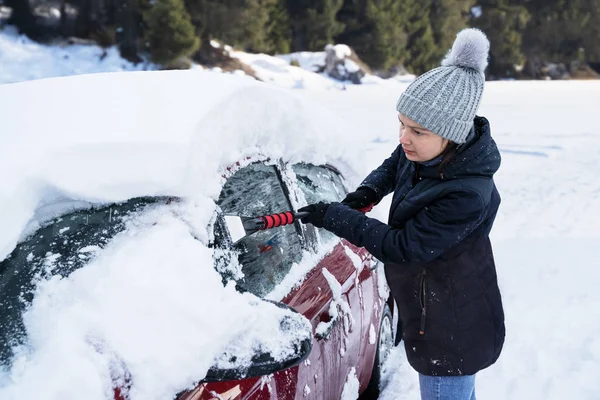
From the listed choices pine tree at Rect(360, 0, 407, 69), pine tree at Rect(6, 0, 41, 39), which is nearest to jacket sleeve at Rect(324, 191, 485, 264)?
pine tree at Rect(6, 0, 41, 39)

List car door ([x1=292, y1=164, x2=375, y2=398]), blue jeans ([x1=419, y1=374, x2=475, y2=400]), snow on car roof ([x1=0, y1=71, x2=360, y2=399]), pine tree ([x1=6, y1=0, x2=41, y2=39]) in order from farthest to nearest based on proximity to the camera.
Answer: pine tree ([x1=6, y1=0, x2=41, y2=39]) → car door ([x1=292, y1=164, x2=375, y2=398]) → blue jeans ([x1=419, y1=374, x2=475, y2=400]) → snow on car roof ([x1=0, y1=71, x2=360, y2=399])

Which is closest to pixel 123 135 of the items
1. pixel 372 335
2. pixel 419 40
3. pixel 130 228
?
pixel 130 228

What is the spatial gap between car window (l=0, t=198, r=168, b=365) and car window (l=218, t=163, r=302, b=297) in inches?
14.8

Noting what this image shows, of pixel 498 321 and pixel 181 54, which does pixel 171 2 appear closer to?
pixel 181 54

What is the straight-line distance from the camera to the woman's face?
189cm

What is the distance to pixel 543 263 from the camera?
5031 millimetres

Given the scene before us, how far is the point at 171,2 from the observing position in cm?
2619

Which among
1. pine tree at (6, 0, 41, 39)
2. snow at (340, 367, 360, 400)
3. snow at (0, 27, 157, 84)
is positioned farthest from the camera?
pine tree at (6, 0, 41, 39)

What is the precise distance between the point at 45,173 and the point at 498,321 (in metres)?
1.49

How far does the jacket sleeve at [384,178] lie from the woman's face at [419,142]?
0.43 m

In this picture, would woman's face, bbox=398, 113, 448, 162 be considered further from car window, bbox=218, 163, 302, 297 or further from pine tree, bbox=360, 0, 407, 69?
pine tree, bbox=360, 0, 407, 69

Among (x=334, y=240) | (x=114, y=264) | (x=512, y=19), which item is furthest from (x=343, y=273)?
(x=512, y=19)

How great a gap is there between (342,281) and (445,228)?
29.2 inches

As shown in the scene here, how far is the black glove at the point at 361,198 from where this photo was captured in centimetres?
235
